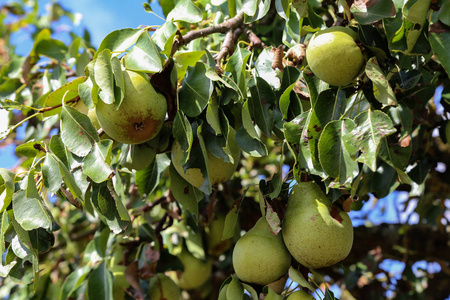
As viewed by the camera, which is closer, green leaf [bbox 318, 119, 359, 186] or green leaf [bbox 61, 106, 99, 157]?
green leaf [bbox 318, 119, 359, 186]

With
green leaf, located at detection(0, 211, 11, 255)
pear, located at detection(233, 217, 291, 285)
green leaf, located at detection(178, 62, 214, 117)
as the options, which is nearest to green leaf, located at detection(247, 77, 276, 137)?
green leaf, located at detection(178, 62, 214, 117)

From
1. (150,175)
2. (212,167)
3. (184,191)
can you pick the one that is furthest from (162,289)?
(212,167)

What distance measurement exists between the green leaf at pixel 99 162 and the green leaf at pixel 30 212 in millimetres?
137

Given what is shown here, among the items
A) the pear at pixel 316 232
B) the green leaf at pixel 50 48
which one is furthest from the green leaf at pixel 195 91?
the green leaf at pixel 50 48

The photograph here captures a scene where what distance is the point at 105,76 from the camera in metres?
1.23

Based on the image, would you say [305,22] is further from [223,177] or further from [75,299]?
[75,299]

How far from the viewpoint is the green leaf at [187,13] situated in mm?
1511

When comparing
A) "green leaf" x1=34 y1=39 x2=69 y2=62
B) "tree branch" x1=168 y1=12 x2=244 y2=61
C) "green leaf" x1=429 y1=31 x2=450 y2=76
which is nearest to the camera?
"green leaf" x1=429 y1=31 x2=450 y2=76

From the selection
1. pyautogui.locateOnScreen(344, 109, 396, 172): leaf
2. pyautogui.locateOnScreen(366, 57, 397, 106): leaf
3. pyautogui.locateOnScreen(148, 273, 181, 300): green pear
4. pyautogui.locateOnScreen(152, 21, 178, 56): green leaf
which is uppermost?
pyautogui.locateOnScreen(152, 21, 178, 56): green leaf

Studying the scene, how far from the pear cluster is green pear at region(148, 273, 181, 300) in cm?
70

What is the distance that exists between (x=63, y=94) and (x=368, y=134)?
0.81 metres

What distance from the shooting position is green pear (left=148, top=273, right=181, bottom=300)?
200cm

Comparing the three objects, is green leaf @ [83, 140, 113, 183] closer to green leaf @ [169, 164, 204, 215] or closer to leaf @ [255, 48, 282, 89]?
green leaf @ [169, 164, 204, 215]

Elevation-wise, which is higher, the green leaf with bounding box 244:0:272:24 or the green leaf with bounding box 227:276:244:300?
the green leaf with bounding box 244:0:272:24
